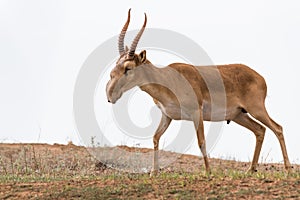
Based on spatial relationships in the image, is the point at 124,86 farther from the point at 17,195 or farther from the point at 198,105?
the point at 17,195

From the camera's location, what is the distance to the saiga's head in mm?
11961

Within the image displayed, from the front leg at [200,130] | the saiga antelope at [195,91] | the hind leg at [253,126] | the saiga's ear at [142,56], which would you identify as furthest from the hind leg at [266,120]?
the saiga's ear at [142,56]

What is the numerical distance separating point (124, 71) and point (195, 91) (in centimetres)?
135

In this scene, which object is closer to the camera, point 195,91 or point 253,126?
point 195,91

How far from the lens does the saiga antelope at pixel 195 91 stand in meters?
12.2

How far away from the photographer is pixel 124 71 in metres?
12.1

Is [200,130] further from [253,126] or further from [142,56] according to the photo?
[253,126]

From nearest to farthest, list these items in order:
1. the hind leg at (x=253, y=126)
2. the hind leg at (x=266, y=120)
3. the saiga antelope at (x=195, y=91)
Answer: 1. the saiga antelope at (x=195, y=91)
2. the hind leg at (x=266, y=120)
3. the hind leg at (x=253, y=126)

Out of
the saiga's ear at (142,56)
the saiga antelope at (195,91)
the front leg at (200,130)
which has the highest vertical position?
the saiga's ear at (142,56)

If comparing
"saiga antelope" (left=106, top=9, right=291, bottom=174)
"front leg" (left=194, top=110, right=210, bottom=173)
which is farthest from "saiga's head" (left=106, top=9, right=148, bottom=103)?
"front leg" (left=194, top=110, right=210, bottom=173)

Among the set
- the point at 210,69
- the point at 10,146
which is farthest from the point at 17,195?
the point at 10,146

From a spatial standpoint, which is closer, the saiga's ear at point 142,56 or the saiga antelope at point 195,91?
the saiga antelope at point 195,91

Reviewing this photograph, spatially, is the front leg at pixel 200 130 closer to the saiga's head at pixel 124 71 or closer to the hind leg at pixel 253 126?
the saiga's head at pixel 124 71

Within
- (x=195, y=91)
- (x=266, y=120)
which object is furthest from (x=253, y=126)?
(x=195, y=91)
